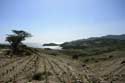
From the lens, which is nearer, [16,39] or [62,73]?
[62,73]

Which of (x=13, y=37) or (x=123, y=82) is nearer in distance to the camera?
(x=123, y=82)

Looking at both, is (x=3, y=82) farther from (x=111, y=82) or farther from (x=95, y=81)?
(x=111, y=82)

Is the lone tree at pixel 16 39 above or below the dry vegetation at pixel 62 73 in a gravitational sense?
above

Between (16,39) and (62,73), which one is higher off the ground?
(16,39)


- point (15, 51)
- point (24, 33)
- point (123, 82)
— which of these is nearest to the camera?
point (123, 82)

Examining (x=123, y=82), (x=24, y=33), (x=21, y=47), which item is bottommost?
(x=123, y=82)

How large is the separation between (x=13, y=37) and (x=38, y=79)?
141 ft

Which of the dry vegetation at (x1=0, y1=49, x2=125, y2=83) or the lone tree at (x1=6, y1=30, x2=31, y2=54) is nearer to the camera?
the dry vegetation at (x1=0, y1=49, x2=125, y2=83)

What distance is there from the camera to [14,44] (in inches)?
2200

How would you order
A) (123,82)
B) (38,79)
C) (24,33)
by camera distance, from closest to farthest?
(123,82), (38,79), (24,33)

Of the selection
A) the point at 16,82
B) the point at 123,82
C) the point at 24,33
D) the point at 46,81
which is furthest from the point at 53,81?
the point at 24,33

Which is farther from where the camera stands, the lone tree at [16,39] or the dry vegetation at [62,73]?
the lone tree at [16,39]

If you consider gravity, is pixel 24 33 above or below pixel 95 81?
above

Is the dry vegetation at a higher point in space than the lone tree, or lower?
lower
